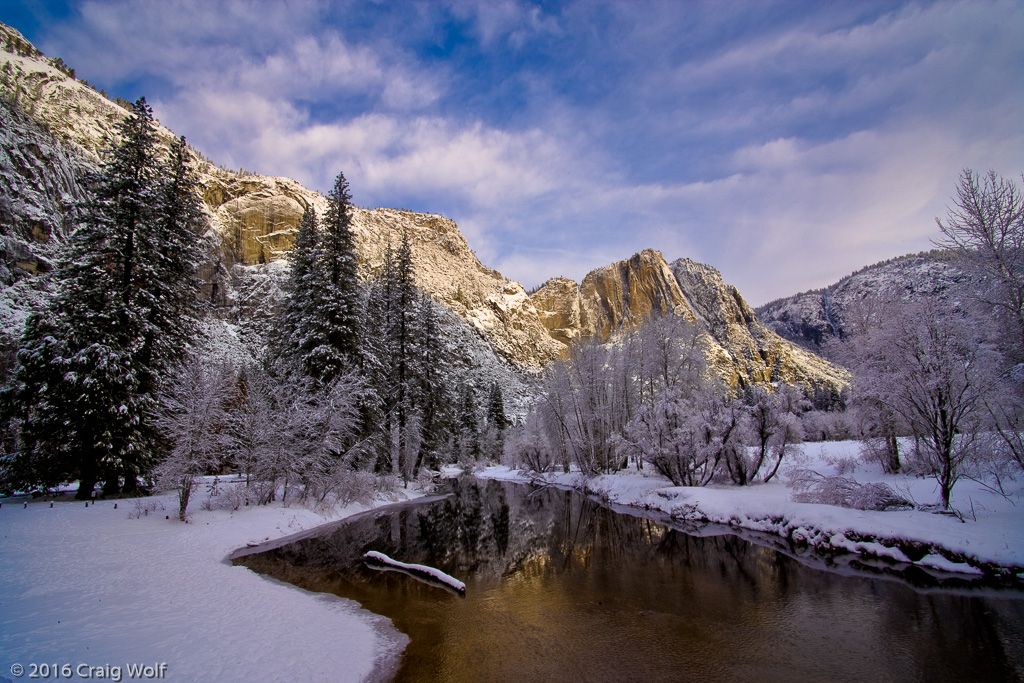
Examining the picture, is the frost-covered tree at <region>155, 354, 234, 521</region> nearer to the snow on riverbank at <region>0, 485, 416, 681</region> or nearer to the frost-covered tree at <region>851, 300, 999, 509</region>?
the snow on riverbank at <region>0, 485, 416, 681</region>

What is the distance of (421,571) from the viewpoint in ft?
33.4

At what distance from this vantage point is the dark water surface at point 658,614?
223 inches

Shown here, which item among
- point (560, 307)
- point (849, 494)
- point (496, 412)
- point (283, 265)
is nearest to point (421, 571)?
point (849, 494)

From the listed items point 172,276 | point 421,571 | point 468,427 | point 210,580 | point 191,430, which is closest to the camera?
point 210,580

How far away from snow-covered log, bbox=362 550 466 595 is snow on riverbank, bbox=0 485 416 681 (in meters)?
1.99

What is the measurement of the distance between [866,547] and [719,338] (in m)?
140

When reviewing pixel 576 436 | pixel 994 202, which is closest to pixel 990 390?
pixel 994 202

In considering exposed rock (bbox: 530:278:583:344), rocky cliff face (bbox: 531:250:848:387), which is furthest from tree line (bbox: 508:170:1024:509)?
exposed rock (bbox: 530:278:583:344)

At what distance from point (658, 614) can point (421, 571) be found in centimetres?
561

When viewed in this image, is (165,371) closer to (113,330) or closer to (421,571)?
(113,330)

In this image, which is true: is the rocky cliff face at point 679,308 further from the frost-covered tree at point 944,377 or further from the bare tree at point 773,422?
the frost-covered tree at point 944,377

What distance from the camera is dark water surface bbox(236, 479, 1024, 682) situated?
5.67m

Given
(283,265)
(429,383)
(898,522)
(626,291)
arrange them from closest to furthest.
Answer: (898,522)
(429,383)
(283,265)
(626,291)

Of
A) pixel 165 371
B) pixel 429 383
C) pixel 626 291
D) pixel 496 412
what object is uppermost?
pixel 626 291
